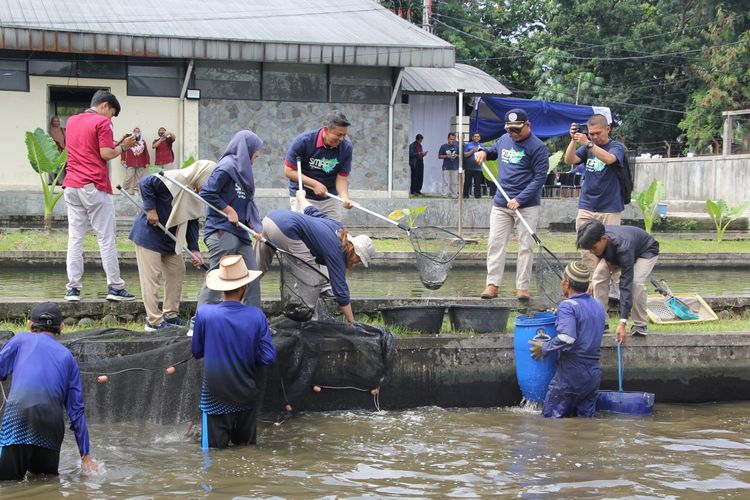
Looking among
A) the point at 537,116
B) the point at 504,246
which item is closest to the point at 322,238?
the point at 504,246

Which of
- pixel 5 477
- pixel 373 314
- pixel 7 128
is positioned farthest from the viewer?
pixel 7 128

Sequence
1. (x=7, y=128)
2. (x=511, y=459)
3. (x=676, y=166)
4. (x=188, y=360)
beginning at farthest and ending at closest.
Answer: (x=676, y=166) → (x=7, y=128) → (x=188, y=360) → (x=511, y=459)

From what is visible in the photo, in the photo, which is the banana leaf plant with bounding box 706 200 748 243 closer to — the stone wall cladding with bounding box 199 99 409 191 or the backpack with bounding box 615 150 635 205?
the stone wall cladding with bounding box 199 99 409 191

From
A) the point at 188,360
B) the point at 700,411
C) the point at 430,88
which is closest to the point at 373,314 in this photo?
the point at 188,360

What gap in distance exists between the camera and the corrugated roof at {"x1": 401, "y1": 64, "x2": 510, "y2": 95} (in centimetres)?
2589

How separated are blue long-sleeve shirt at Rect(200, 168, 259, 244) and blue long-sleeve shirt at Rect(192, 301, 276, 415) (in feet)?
4.58

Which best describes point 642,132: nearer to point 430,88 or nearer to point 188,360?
point 430,88

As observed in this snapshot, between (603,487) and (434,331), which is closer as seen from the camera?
(603,487)

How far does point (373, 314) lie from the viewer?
10.5 m

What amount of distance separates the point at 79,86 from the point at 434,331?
14.3 metres

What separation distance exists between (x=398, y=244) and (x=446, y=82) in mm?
9260

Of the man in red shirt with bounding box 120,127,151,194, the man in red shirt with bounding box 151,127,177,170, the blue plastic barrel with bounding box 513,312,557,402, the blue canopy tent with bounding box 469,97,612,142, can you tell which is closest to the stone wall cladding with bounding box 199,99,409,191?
the man in red shirt with bounding box 151,127,177,170

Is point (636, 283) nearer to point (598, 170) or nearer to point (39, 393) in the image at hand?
point (598, 170)

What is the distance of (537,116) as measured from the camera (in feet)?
82.5
